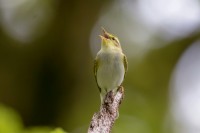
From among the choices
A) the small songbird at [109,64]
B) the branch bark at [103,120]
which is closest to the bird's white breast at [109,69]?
the small songbird at [109,64]

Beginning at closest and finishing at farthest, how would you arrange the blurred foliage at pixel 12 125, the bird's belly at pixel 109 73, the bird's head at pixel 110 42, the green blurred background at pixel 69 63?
1. the blurred foliage at pixel 12 125
2. the bird's belly at pixel 109 73
3. the bird's head at pixel 110 42
4. the green blurred background at pixel 69 63

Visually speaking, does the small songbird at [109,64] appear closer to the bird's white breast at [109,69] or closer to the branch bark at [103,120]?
the bird's white breast at [109,69]

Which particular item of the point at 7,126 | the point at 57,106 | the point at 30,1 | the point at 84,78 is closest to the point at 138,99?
the point at 84,78

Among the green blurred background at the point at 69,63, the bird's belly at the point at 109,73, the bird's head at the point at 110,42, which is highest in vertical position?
the green blurred background at the point at 69,63

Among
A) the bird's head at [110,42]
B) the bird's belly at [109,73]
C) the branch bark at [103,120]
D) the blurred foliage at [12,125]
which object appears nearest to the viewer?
A: the branch bark at [103,120]

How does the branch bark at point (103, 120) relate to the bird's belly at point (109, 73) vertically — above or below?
below

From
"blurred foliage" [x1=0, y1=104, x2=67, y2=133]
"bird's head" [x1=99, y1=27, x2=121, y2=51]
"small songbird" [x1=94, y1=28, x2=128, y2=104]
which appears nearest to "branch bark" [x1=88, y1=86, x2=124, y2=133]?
"blurred foliage" [x1=0, y1=104, x2=67, y2=133]

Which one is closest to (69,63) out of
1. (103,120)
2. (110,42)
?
(110,42)

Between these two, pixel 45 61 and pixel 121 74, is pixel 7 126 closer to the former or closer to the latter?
pixel 121 74
